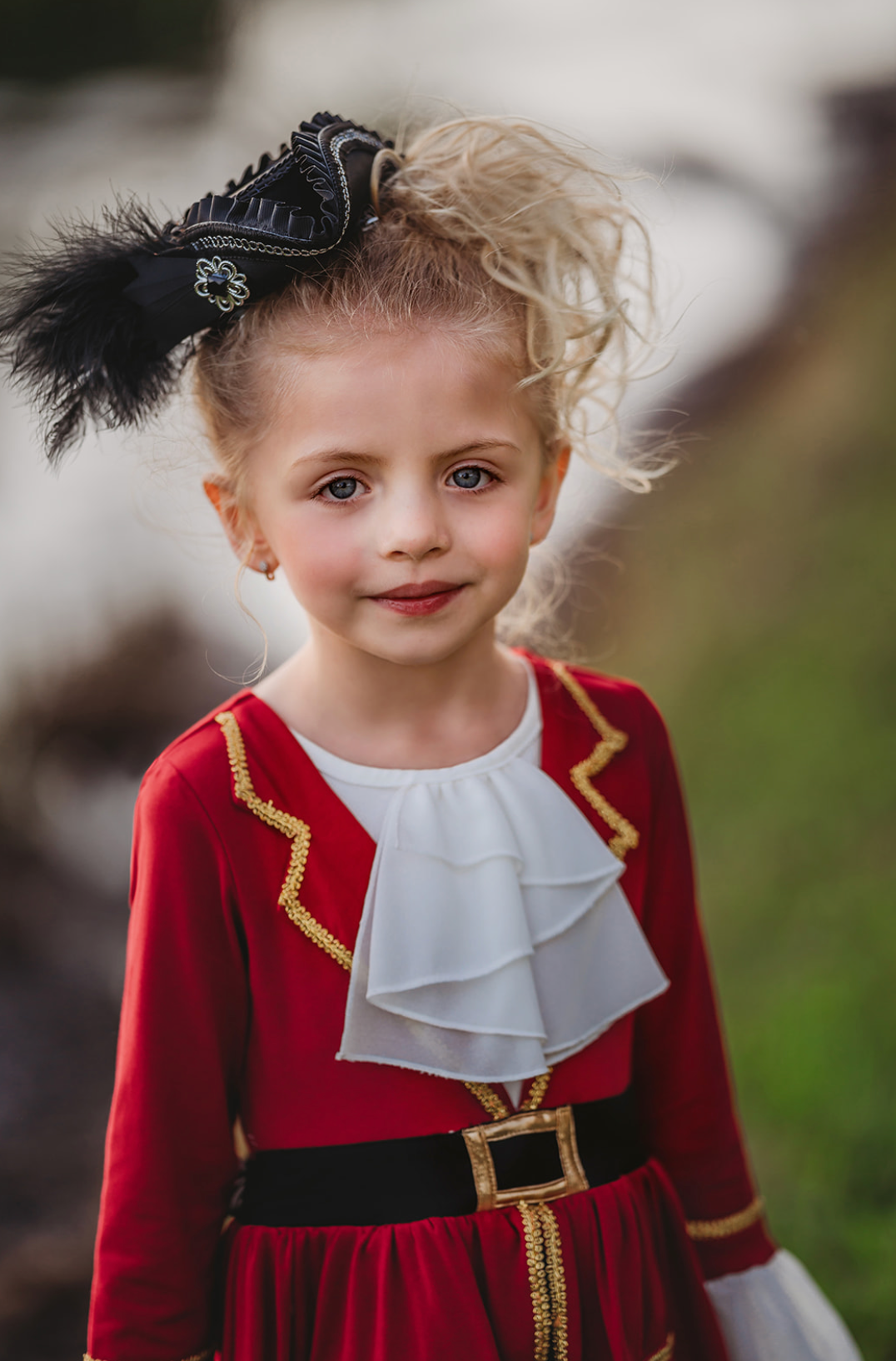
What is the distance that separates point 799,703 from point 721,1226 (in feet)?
6.20

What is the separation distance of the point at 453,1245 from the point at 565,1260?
0.36 feet

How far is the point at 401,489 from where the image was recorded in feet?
2.95

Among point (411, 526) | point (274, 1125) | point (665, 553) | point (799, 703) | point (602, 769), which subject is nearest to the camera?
point (411, 526)

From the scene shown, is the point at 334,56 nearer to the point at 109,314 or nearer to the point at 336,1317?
the point at 109,314

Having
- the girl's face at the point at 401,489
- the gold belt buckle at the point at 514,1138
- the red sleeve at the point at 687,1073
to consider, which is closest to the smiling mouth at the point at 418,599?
the girl's face at the point at 401,489

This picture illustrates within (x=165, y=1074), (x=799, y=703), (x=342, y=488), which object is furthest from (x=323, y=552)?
(x=799, y=703)

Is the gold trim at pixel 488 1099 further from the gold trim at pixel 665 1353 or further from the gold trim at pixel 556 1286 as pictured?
the gold trim at pixel 665 1353

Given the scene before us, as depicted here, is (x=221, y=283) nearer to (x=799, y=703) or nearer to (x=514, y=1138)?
(x=514, y=1138)

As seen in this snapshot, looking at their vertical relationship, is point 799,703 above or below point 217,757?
above

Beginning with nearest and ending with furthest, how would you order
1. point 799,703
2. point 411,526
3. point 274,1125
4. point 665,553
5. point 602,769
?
point 411,526
point 274,1125
point 602,769
point 799,703
point 665,553

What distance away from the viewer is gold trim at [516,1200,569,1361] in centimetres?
97

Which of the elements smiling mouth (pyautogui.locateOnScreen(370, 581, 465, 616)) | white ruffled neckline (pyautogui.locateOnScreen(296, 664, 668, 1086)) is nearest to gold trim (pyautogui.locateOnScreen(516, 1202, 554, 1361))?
white ruffled neckline (pyautogui.locateOnScreen(296, 664, 668, 1086))

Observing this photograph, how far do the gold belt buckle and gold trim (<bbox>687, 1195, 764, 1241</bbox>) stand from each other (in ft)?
0.76

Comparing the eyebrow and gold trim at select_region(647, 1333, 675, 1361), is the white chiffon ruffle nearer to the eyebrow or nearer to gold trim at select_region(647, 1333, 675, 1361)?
gold trim at select_region(647, 1333, 675, 1361)
